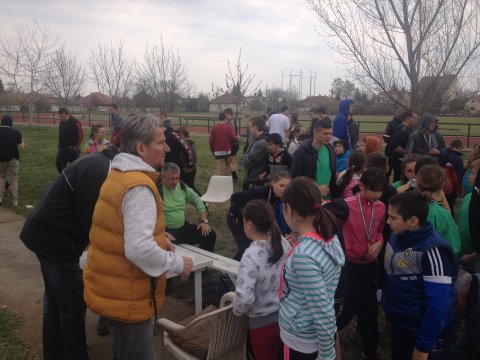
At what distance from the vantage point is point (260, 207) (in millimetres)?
2682

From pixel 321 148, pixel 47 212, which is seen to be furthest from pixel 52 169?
pixel 47 212

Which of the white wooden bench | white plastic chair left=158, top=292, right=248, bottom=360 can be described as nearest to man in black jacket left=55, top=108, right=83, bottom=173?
the white wooden bench

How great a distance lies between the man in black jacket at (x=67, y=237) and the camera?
2.54m

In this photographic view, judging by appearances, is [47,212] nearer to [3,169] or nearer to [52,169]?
[3,169]

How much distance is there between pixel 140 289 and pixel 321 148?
334 centimetres

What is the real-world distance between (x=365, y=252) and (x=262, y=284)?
111 centimetres

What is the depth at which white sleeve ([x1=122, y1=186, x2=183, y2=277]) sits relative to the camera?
1990mm

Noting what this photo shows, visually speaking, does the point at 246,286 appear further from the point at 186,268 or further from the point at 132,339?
the point at 132,339

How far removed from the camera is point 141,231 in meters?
1.99

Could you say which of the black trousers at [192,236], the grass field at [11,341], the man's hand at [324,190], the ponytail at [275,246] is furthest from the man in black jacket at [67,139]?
the ponytail at [275,246]

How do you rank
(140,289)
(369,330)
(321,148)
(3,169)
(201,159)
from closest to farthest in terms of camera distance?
(140,289)
(369,330)
(321,148)
(3,169)
(201,159)

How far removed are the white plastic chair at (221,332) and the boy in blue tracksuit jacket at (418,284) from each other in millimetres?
996

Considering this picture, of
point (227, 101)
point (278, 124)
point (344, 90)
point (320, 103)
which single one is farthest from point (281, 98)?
point (278, 124)

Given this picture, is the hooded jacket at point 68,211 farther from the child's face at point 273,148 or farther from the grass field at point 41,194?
the child's face at point 273,148
